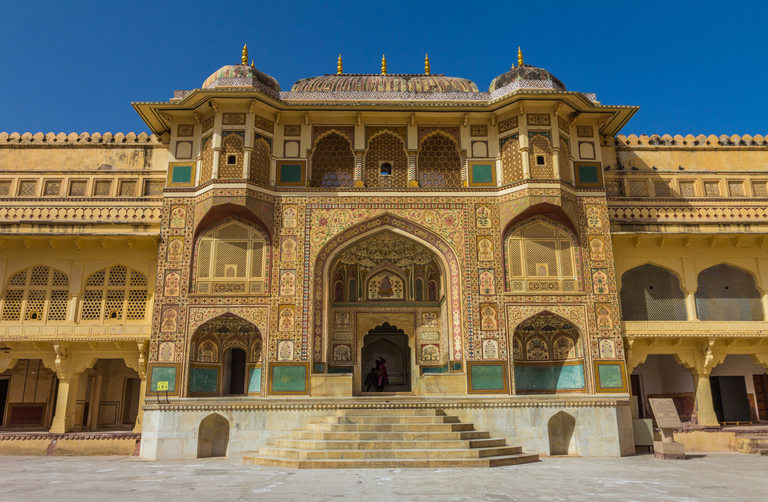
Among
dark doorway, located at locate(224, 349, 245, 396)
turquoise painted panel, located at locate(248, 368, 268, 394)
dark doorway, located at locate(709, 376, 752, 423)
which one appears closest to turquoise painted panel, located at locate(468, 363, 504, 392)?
turquoise painted panel, located at locate(248, 368, 268, 394)

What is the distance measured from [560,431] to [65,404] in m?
11.6

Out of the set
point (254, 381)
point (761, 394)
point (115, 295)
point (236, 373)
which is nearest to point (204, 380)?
point (254, 381)

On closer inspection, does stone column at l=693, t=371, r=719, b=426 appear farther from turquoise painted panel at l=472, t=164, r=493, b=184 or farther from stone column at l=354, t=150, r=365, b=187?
stone column at l=354, t=150, r=365, b=187

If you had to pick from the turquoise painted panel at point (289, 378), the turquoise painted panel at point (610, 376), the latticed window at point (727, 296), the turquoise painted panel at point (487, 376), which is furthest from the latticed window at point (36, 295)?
the latticed window at point (727, 296)

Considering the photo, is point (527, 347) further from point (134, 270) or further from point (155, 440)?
point (134, 270)

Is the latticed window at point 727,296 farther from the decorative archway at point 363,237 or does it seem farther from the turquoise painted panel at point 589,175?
the decorative archway at point 363,237

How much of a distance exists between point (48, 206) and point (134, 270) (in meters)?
3.28

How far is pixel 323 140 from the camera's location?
16.4m

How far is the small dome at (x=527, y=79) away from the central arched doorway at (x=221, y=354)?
343 inches

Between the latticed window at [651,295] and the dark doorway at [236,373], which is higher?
A: the latticed window at [651,295]

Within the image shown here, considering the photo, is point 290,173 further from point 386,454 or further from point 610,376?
point 610,376

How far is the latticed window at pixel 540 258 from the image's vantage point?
1496cm

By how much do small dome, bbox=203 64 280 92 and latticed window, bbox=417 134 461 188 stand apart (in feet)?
13.9

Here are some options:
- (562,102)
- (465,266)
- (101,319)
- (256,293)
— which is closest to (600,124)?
(562,102)
